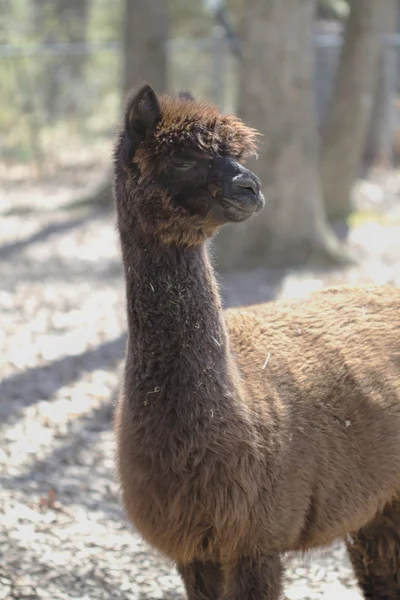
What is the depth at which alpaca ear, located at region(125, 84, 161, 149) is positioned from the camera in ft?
10.5

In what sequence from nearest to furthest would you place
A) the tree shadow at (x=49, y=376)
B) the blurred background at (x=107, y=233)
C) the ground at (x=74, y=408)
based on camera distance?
the ground at (x=74, y=408)
the blurred background at (x=107, y=233)
the tree shadow at (x=49, y=376)

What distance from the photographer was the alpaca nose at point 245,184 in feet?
10.4

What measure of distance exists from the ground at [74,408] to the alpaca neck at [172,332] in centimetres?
127

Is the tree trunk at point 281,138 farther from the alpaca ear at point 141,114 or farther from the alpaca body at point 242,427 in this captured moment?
the alpaca ear at point 141,114

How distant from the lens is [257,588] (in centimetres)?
331

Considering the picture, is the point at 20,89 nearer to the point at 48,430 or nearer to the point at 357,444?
the point at 48,430

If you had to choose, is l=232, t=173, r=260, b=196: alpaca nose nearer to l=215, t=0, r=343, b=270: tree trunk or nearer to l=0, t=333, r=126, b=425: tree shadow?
l=0, t=333, r=126, b=425: tree shadow

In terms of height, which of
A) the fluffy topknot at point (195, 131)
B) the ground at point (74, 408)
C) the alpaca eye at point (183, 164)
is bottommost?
the ground at point (74, 408)

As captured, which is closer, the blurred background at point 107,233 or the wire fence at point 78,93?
the blurred background at point 107,233

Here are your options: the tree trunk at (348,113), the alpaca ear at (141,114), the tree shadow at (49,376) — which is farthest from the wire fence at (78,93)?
the alpaca ear at (141,114)

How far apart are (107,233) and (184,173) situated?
9.21 metres

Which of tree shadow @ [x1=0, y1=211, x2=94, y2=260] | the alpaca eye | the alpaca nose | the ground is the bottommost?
tree shadow @ [x1=0, y1=211, x2=94, y2=260]

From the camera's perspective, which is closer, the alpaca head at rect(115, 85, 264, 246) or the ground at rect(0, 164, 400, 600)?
the alpaca head at rect(115, 85, 264, 246)

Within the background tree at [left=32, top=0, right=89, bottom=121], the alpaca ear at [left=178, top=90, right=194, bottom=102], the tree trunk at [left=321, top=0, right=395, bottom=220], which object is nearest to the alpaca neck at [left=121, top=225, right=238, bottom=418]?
the alpaca ear at [left=178, top=90, right=194, bottom=102]
